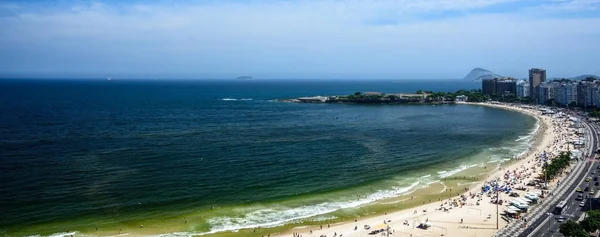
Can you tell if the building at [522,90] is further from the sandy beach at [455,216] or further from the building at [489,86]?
the sandy beach at [455,216]

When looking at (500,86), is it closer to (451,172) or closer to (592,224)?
(451,172)

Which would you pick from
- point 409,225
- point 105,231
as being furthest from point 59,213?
point 409,225

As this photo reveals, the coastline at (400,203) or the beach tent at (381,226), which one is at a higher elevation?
the coastline at (400,203)

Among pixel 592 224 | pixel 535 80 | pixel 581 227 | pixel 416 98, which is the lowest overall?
pixel 581 227

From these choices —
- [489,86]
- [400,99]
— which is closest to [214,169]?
[400,99]

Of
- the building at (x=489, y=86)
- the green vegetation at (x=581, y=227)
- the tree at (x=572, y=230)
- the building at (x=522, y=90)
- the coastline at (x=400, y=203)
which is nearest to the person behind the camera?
the tree at (x=572, y=230)

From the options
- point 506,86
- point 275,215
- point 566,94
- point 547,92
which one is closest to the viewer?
point 275,215

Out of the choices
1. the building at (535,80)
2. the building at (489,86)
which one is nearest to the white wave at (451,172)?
the building at (535,80)
